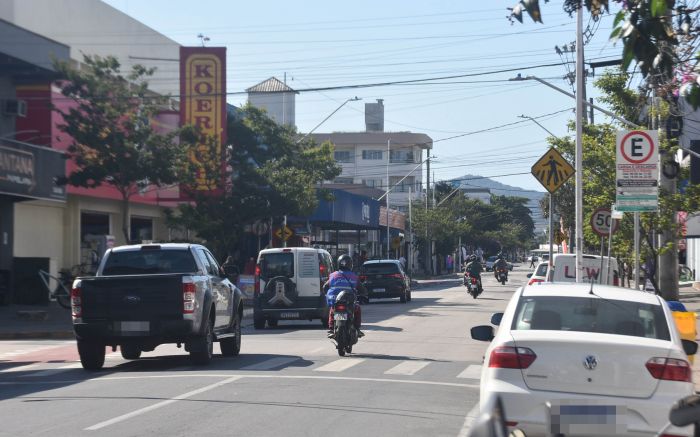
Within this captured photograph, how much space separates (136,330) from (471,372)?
4.99 metres

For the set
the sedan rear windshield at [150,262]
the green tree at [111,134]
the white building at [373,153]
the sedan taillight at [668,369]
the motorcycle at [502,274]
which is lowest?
the motorcycle at [502,274]

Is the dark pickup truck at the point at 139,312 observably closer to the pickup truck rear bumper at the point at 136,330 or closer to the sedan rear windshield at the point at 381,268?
the pickup truck rear bumper at the point at 136,330

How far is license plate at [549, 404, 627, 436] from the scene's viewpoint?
551 cm

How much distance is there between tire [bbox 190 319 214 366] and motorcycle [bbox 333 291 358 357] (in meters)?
2.29

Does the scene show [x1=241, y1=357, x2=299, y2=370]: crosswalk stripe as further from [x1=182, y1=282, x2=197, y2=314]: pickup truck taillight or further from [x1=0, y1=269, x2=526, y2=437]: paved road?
[x1=182, y1=282, x2=197, y2=314]: pickup truck taillight

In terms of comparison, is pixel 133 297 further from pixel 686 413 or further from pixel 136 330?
pixel 686 413

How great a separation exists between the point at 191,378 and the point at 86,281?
2520 millimetres

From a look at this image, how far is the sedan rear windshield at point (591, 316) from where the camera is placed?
27.1 feet

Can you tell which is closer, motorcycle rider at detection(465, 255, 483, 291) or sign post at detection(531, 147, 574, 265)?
sign post at detection(531, 147, 574, 265)

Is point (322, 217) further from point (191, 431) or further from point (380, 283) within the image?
point (191, 431)

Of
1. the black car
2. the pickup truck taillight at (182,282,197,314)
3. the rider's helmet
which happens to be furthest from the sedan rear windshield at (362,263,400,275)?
the pickup truck taillight at (182,282,197,314)

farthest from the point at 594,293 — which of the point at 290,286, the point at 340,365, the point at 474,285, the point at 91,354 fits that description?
the point at 474,285

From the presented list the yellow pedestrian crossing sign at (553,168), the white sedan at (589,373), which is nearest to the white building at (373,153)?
the yellow pedestrian crossing sign at (553,168)

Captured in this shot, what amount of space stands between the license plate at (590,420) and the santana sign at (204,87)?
108 feet
